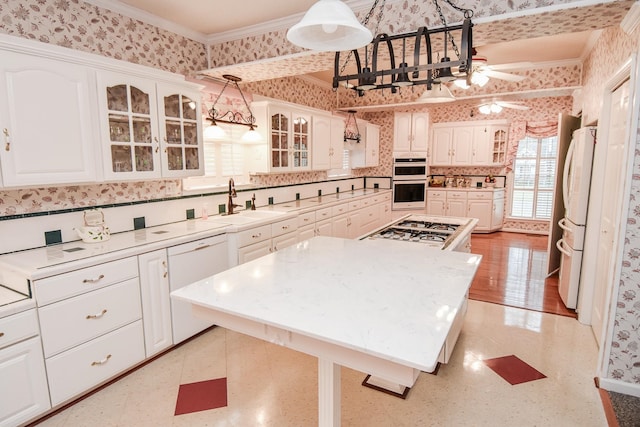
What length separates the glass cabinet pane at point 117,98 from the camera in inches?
94.2

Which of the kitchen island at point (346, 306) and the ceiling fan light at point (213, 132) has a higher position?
the ceiling fan light at point (213, 132)

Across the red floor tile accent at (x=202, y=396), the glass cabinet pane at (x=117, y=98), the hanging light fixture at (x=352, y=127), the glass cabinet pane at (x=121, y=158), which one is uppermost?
the hanging light fixture at (x=352, y=127)

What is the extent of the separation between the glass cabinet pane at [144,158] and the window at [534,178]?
22.0 feet

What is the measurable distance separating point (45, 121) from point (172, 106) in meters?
0.94

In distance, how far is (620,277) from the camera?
2135 millimetres

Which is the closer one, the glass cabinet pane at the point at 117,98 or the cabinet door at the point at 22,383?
the cabinet door at the point at 22,383

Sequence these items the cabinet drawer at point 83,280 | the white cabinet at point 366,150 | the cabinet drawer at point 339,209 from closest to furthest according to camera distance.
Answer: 1. the cabinet drawer at point 83,280
2. the cabinet drawer at point 339,209
3. the white cabinet at point 366,150

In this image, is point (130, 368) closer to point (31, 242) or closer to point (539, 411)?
point (31, 242)

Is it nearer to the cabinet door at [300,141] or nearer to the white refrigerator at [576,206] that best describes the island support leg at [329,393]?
the white refrigerator at [576,206]

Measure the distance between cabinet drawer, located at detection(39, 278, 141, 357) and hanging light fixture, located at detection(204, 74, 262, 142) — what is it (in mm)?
1583

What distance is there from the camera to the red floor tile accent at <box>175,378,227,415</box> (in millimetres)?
2086

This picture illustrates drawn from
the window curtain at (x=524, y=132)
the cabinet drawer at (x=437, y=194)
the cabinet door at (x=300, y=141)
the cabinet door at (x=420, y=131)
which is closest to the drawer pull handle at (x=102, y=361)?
the cabinet door at (x=300, y=141)

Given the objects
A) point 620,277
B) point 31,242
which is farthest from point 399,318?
point 31,242

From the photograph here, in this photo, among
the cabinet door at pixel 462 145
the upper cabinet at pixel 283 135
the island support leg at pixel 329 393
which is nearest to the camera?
the island support leg at pixel 329 393
